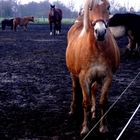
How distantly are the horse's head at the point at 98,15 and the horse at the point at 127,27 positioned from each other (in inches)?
370

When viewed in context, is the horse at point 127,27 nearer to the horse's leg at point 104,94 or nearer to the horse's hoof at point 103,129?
the horse's leg at point 104,94

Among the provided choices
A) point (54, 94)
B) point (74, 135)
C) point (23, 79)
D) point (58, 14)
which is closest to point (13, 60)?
point (23, 79)

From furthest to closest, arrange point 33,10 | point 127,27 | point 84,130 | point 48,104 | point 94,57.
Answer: point 33,10, point 127,27, point 48,104, point 84,130, point 94,57

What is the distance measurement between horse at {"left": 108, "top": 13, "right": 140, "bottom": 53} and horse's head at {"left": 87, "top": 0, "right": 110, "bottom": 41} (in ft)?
30.8

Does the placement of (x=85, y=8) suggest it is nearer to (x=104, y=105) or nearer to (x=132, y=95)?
(x=104, y=105)

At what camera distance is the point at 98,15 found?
18.1 ft

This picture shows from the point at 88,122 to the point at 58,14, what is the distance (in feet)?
83.7

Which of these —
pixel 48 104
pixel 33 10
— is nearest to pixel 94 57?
pixel 48 104

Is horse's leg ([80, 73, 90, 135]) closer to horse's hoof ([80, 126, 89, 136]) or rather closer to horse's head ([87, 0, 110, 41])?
horse's hoof ([80, 126, 89, 136])

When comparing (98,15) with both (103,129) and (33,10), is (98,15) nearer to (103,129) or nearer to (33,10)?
(103,129)

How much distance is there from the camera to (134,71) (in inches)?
473

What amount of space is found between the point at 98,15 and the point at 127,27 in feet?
32.5

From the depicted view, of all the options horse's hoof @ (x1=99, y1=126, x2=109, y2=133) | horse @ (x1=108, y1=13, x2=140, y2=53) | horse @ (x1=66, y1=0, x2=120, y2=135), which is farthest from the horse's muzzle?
horse @ (x1=108, y1=13, x2=140, y2=53)

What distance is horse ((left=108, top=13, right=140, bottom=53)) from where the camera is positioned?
49.5 feet
